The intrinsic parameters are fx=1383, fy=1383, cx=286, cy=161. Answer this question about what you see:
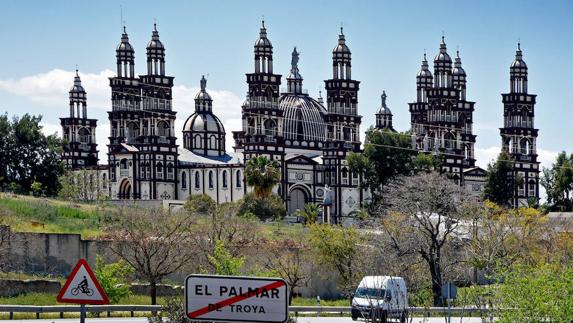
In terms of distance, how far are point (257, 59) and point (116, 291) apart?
7726 cm

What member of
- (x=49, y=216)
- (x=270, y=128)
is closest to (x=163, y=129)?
(x=270, y=128)

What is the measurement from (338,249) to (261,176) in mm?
45317

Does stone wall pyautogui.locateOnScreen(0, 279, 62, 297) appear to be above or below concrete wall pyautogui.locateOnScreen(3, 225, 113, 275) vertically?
below

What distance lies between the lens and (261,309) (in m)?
15.6

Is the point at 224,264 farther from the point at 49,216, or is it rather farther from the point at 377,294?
the point at 49,216

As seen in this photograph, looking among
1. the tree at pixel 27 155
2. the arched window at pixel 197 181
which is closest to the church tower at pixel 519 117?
the arched window at pixel 197 181

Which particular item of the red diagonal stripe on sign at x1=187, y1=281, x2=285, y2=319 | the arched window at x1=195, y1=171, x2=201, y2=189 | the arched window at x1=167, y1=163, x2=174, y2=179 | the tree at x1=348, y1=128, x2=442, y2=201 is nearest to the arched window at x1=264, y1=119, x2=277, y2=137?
the arched window at x1=195, y1=171, x2=201, y2=189

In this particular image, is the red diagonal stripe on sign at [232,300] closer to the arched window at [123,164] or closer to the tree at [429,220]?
the tree at [429,220]

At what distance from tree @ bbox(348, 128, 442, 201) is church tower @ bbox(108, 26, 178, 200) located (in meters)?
19.9

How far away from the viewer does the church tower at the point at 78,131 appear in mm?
135250

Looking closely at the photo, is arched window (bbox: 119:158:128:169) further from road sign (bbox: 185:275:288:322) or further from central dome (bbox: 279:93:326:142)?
road sign (bbox: 185:275:288:322)

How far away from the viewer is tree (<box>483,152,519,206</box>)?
12100 centimetres

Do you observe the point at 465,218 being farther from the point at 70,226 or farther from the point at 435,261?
the point at 70,226

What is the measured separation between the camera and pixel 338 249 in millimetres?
61844
